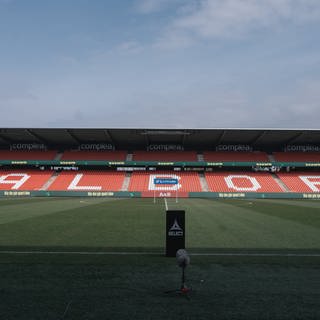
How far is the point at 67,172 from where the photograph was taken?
51.2 m

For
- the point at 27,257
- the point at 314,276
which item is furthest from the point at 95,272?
the point at 314,276

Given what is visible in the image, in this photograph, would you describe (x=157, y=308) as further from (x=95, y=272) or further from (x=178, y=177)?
(x=178, y=177)

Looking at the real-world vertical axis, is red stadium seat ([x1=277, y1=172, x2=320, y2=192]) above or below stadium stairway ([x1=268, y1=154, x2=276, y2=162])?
below

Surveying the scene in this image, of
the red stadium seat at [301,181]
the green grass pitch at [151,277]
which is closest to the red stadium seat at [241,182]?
the red stadium seat at [301,181]

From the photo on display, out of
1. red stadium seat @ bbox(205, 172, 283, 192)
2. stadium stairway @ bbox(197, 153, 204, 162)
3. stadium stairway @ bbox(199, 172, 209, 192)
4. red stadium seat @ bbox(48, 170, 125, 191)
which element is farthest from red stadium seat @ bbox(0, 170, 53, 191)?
red stadium seat @ bbox(205, 172, 283, 192)

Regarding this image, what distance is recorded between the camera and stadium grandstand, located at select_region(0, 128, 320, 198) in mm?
45469

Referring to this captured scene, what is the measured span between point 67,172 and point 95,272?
4696 cm

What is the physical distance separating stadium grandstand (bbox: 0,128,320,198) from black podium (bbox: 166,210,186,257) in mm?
35314

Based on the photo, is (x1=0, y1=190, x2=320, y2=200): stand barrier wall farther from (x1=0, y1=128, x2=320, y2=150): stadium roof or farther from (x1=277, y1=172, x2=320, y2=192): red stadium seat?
(x1=0, y1=128, x2=320, y2=150): stadium roof

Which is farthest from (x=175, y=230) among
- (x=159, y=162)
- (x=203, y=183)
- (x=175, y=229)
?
(x=159, y=162)

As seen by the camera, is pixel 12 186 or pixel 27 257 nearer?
pixel 27 257

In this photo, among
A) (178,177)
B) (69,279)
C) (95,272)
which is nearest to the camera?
(69,279)

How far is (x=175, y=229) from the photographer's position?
6969mm

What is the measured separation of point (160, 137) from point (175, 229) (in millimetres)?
44750
